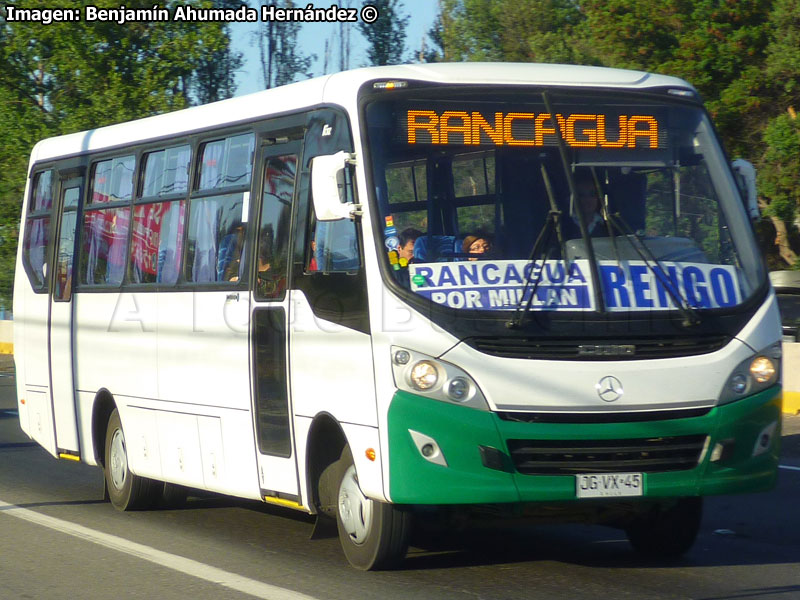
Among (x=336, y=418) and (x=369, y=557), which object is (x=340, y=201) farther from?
(x=369, y=557)

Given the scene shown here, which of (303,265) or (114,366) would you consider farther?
(114,366)

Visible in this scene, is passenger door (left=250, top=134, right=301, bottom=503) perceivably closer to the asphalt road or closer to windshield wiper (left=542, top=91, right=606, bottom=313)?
the asphalt road

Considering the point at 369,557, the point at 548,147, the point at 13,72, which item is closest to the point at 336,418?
the point at 369,557

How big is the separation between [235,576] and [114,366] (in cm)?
358

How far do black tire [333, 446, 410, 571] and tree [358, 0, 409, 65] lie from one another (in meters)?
44.7

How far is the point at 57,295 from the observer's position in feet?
39.0

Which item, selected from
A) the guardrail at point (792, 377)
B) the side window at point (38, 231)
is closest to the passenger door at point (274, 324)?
the side window at point (38, 231)

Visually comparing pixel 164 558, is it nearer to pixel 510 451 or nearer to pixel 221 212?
pixel 221 212

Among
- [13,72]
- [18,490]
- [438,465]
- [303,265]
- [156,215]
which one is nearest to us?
[438,465]

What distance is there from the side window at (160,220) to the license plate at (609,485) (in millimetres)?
3964

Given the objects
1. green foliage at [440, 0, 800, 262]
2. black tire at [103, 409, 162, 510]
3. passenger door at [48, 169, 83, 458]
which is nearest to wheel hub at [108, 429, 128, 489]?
black tire at [103, 409, 162, 510]

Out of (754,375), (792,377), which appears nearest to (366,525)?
(754,375)

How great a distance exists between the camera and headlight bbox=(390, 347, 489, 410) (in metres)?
6.78

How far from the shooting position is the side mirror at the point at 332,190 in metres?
7.20
